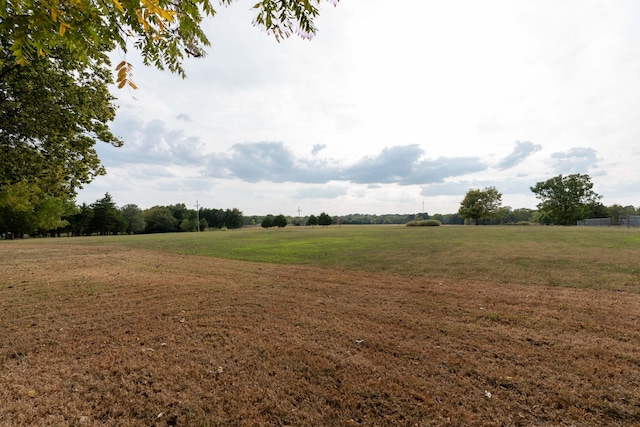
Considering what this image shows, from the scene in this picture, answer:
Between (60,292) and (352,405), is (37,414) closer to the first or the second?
(352,405)

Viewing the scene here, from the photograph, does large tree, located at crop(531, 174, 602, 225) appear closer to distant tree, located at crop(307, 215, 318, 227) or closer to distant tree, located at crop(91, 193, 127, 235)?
distant tree, located at crop(307, 215, 318, 227)

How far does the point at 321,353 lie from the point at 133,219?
9396cm

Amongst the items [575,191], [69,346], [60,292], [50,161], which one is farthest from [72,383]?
[575,191]

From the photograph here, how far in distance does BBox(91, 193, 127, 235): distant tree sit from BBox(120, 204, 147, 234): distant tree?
12.5ft

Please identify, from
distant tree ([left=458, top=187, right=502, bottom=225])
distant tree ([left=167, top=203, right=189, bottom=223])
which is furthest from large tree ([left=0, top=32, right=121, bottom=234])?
distant tree ([left=167, top=203, right=189, bottom=223])

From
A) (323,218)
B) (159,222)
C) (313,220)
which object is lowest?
(159,222)

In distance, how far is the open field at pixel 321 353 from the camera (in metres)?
2.96

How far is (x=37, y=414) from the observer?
2.82 meters

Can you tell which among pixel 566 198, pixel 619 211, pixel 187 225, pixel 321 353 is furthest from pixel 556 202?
pixel 187 225

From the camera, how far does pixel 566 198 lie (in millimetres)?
68312

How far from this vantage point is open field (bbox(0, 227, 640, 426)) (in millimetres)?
2955

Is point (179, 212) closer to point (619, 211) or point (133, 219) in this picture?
point (133, 219)

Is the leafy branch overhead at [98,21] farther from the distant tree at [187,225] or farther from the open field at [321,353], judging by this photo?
the distant tree at [187,225]

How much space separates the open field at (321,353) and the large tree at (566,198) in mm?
78038
